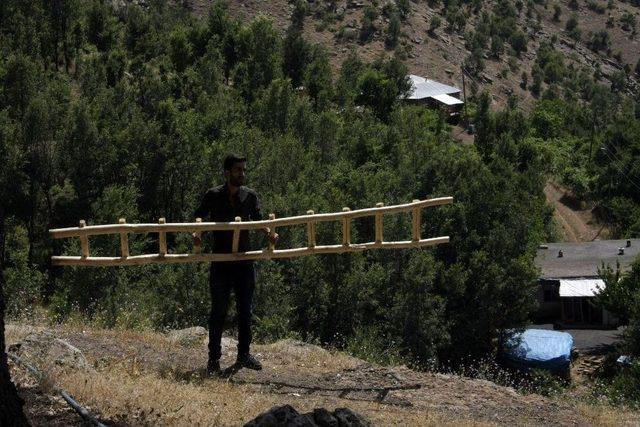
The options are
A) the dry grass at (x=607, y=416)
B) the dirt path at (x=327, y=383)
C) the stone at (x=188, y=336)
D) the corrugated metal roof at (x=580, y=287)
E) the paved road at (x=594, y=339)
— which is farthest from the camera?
the corrugated metal roof at (x=580, y=287)

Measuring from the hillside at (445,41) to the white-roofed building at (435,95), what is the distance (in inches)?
297

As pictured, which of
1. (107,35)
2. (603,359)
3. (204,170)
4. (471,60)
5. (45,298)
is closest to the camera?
(45,298)

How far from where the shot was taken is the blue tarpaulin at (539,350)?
35031mm

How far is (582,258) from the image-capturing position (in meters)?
46.8

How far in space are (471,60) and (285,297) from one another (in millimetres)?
66543

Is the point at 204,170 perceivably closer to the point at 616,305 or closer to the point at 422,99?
the point at 616,305

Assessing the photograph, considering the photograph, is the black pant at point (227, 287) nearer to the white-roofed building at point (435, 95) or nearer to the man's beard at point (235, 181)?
the man's beard at point (235, 181)

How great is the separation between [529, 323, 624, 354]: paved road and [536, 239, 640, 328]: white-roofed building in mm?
652

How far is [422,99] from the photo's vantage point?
76750 mm

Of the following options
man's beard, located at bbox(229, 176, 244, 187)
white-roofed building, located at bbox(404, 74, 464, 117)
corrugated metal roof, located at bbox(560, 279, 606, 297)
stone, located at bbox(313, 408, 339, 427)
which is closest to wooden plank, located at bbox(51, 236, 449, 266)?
man's beard, located at bbox(229, 176, 244, 187)

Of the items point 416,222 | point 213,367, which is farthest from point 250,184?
point 213,367

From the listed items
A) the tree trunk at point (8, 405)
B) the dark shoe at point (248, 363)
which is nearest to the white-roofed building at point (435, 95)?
the dark shoe at point (248, 363)

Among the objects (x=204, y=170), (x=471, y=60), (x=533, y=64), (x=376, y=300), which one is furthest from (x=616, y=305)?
(x=533, y=64)

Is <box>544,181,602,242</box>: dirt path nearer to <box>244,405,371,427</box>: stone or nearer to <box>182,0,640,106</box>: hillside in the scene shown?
<box>182,0,640,106</box>: hillside
